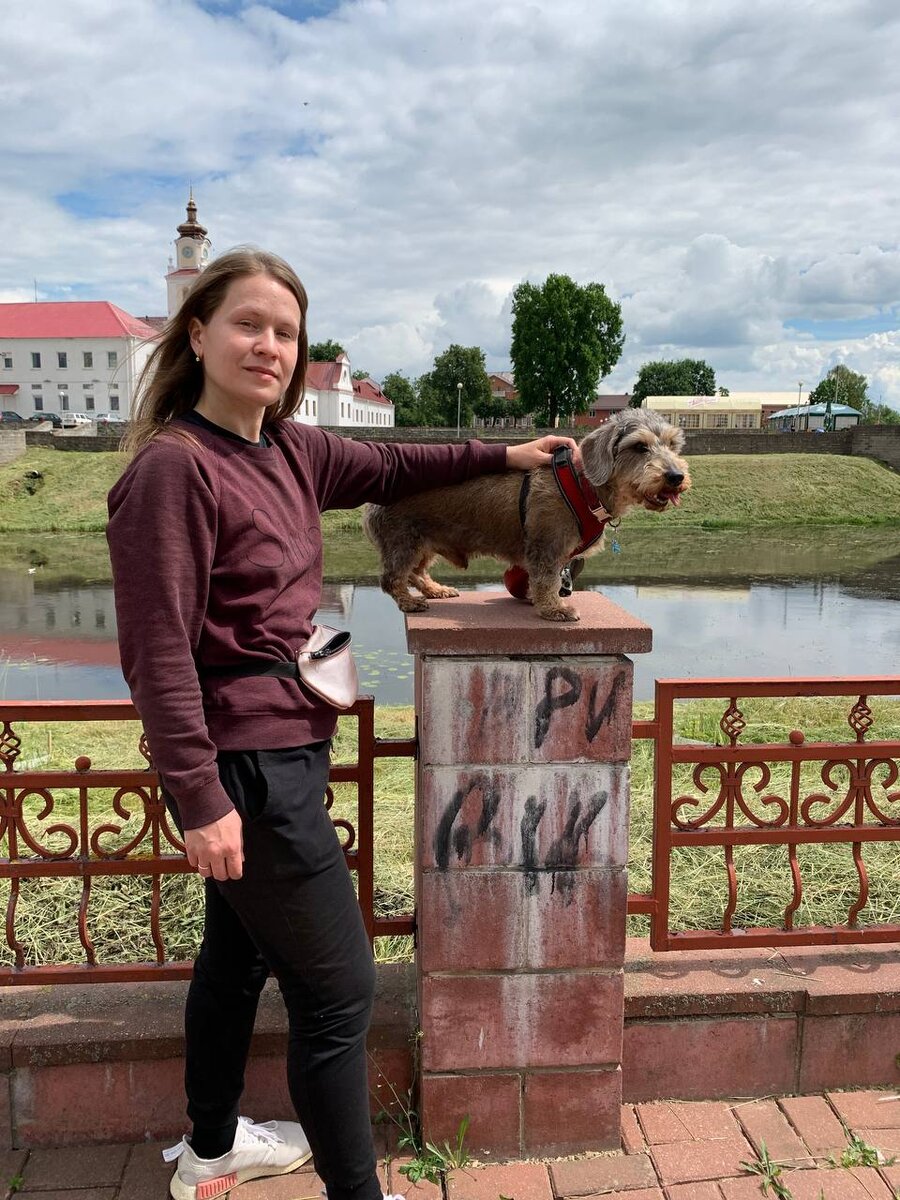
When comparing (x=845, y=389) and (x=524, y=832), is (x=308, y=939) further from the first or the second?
(x=845, y=389)

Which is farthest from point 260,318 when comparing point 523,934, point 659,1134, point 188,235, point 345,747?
point 188,235

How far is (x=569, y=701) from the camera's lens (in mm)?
2420

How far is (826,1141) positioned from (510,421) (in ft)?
254

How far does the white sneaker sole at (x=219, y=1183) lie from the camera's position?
2355 millimetres

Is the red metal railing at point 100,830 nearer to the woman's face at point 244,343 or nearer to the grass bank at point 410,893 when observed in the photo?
the grass bank at point 410,893

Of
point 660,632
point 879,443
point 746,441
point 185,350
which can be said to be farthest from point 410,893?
point 879,443

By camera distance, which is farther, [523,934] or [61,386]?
[61,386]

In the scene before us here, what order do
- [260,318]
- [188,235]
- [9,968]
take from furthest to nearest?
[188,235]
[9,968]
[260,318]

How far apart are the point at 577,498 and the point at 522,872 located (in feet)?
3.51

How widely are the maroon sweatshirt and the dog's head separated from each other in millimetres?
797

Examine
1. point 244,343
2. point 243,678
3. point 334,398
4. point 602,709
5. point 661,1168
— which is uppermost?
point 334,398

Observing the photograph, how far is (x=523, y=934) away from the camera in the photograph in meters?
2.51

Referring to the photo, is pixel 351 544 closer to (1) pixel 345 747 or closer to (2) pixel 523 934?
(1) pixel 345 747

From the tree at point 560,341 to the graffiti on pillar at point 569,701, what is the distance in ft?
184
